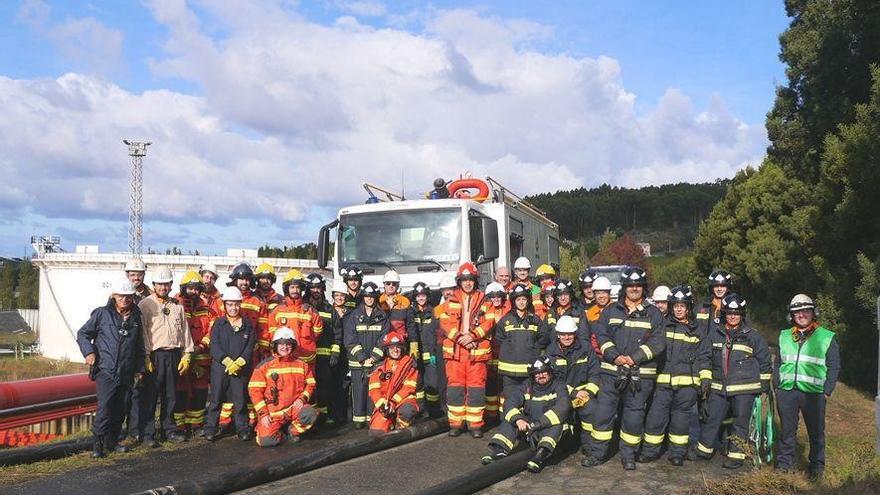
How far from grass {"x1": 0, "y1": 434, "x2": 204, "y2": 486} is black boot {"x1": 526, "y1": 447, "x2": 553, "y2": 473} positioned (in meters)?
3.67

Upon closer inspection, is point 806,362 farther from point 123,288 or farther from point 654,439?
point 123,288

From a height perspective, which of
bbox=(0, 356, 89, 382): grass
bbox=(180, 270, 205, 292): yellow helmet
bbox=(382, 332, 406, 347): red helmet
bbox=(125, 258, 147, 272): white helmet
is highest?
bbox=(125, 258, 147, 272): white helmet

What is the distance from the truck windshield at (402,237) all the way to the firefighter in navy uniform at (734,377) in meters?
4.08

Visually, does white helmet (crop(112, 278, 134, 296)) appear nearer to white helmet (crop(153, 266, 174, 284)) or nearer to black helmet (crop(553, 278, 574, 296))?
white helmet (crop(153, 266, 174, 284))

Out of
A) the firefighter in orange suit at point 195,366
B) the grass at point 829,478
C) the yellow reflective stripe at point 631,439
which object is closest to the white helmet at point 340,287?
the firefighter in orange suit at point 195,366

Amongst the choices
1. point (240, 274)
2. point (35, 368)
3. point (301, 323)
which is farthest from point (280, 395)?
point (35, 368)

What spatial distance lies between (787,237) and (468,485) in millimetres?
24857

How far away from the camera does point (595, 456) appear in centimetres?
751

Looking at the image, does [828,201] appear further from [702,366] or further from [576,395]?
[576,395]

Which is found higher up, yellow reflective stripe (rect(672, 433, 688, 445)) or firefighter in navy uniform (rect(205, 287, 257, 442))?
firefighter in navy uniform (rect(205, 287, 257, 442))

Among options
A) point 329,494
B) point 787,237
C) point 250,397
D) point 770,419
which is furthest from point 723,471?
point 787,237

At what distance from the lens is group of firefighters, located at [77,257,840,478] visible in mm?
7422

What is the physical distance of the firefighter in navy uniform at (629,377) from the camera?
24.3 feet

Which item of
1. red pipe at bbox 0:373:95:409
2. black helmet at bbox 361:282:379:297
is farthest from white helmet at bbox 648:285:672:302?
red pipe at bbox 0:373:95:409
